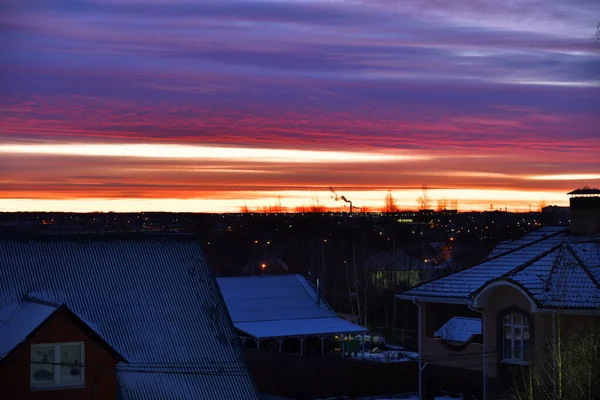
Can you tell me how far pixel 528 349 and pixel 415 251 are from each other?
8371 centimetres

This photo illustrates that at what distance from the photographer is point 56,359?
23.7 metres

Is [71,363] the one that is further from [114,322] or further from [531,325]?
[531,325]

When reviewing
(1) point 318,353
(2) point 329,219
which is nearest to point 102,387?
(1) point 318,353

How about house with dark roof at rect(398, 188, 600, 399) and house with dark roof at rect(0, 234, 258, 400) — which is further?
house with dark roof at rect(398, 188, 600, 399)

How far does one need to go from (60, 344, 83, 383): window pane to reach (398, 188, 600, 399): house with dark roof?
37.4 ft

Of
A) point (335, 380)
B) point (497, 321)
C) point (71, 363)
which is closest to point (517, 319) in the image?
point (497, 321)

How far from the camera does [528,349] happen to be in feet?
100

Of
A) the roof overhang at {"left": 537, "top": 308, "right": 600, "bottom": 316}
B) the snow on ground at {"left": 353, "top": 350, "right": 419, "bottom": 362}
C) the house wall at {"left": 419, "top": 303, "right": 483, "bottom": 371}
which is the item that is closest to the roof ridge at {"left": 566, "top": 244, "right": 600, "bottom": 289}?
the roof overhang at {"left": 537, "top": 308, "right": 600, "bottom": 316}

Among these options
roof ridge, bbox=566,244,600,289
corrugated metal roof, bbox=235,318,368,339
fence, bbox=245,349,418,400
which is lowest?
fence, bbox=245,349,418,400

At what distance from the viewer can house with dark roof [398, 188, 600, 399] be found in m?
29.6

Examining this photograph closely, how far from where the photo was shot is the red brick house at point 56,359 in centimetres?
2319

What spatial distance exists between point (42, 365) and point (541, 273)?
15394 millimetres

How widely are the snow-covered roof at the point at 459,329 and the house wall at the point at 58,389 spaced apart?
2399 cm

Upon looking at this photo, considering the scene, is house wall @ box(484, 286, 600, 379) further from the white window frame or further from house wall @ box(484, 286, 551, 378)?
the white window frame
